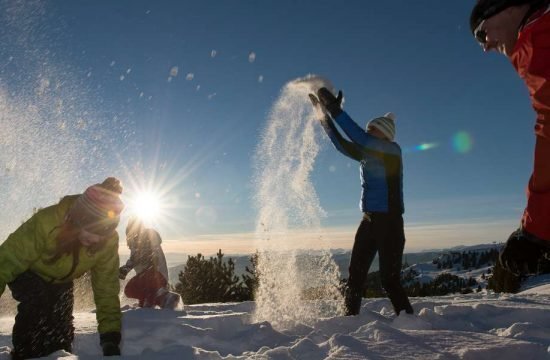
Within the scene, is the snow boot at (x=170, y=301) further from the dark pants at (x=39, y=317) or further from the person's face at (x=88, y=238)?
the person's face at (x=88, y=238)

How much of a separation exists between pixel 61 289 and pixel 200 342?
1.42 m

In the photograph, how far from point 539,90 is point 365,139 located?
11.8 ft

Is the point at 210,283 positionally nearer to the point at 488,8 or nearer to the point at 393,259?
the point at 393,259

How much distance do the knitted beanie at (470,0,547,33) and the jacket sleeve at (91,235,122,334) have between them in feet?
10.5

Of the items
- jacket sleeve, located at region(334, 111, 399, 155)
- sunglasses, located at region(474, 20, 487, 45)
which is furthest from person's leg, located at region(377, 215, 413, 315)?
sunglasses, located at region(474, 20, 487, 45)

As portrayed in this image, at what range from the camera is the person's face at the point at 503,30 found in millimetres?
1545

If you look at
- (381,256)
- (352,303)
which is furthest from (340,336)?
(352,303)

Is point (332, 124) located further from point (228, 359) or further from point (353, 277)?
point (228, 359)

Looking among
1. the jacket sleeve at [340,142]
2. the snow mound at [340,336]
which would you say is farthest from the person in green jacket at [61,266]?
the jacket sleeve at [340,142]

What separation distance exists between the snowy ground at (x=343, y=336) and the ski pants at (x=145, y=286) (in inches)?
39.6

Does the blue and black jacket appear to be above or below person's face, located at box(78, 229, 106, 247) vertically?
above

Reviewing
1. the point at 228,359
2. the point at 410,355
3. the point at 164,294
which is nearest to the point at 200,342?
the point at 228,359

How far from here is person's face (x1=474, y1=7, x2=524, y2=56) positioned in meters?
1.54

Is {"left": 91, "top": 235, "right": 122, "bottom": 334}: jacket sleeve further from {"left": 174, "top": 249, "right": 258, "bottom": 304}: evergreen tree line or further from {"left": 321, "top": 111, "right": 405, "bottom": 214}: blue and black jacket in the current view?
{"left": 174, "top": 249, "right": 258, "bottom": 304}: evergreen tree line
